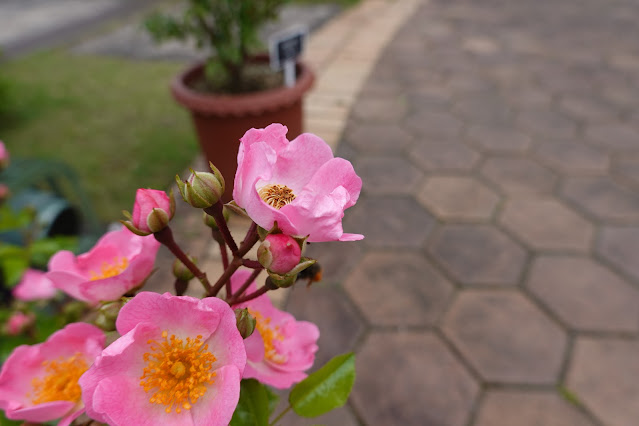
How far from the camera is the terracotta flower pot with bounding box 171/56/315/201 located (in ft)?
5.76

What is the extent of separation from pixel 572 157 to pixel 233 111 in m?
1.84

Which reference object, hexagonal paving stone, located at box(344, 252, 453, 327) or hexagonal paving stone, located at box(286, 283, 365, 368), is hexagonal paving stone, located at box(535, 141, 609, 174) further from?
hexagonal paving stone, located at box(286, 283, 365, 368)

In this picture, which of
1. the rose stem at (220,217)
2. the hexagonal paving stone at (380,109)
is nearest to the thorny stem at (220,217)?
the rose stem at (220,217)

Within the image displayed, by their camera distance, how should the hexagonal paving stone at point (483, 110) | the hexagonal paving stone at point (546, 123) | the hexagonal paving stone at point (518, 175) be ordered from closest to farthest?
the hexagonal paving stone at point (518, 175)
the hexagonal paving stone at point (546, 123)
the hexagonal paving stone at point (483, 110)

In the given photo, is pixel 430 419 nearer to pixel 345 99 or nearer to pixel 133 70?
pixel 345 99

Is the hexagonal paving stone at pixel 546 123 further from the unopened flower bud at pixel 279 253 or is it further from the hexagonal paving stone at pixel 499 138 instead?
the unopened flower bud at pixel 279 253

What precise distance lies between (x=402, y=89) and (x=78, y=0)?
296 inches

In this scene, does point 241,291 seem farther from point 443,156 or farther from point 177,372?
point 443,156

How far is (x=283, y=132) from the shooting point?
41 centimetres

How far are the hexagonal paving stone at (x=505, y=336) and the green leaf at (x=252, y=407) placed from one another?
1.14m

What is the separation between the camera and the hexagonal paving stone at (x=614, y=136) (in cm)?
254

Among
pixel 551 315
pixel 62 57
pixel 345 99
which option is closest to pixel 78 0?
pixel 62 57

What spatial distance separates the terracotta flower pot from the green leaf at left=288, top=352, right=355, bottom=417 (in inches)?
49.4

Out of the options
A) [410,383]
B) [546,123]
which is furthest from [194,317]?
[546,123]
